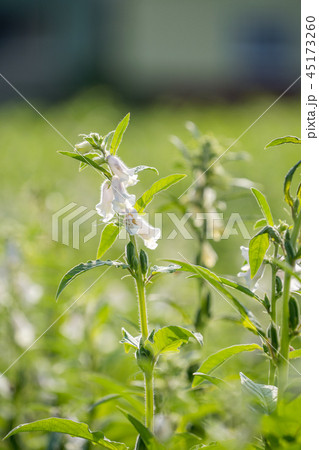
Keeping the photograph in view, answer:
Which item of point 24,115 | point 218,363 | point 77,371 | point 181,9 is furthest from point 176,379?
point 181,9

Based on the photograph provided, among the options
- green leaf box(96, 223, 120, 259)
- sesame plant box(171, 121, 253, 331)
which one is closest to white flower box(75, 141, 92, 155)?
green leaf box(96, 223, 120, 259)

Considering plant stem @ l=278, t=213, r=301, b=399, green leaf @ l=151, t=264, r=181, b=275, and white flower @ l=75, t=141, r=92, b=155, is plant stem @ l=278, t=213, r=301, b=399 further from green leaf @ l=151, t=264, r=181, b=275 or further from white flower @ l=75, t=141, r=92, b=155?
white flower @ l=75, t=141, r=92, b=155

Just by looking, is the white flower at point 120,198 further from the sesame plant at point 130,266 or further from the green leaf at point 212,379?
the green leaf at point 212,379

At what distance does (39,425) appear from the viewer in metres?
0.89

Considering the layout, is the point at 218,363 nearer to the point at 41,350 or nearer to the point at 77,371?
the point at 77,371

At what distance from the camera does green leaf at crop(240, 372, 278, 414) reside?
83cm

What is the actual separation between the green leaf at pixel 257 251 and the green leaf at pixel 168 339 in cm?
14

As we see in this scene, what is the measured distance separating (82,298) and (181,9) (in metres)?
13.2

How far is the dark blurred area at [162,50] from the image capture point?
44.7 feet

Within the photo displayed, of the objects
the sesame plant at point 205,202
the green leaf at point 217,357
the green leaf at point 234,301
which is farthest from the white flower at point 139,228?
the sesame plant at point 205,202

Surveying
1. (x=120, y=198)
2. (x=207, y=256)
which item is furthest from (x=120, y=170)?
(x=207, y=256)

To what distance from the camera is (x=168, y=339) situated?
0.92 meters

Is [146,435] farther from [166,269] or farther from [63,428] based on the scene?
[166,269]

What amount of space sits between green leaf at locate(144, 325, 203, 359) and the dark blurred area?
42.4 ft
